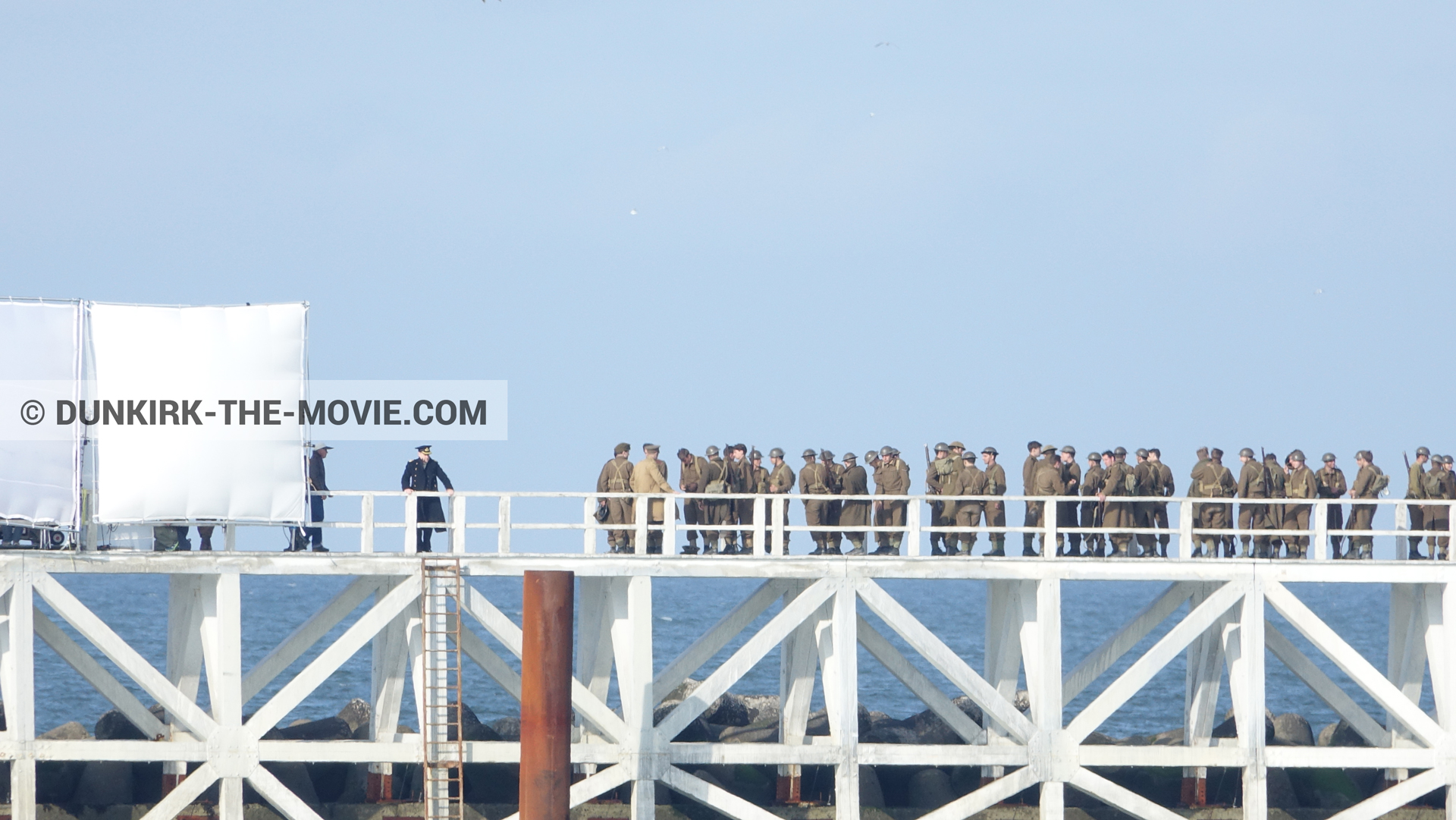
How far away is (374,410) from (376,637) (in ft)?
11.1

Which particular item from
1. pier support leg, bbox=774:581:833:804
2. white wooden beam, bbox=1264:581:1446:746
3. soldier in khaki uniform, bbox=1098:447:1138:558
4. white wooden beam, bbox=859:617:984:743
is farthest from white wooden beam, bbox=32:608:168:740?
white wooden beam, bbox=1264:581:1446:746

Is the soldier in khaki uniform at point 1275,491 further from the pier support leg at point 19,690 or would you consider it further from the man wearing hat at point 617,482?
the pier support leg at point 19,690

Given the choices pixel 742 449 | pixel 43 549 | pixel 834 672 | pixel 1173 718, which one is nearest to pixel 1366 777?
pixel 834 672

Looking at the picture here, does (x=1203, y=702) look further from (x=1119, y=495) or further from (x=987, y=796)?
(x=987, y=796)

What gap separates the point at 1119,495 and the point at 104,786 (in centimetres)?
1517

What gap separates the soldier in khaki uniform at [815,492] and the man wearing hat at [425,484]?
5.24 m

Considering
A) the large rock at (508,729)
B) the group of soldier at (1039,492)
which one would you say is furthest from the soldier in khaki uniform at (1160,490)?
the large rock at (508,729)

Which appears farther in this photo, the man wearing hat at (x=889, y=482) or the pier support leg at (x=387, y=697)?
the man wearing hat at (x=889, y=482)

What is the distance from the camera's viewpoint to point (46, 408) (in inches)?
886

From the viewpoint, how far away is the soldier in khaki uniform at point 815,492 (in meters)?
25.1

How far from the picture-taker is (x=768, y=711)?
98.9ft

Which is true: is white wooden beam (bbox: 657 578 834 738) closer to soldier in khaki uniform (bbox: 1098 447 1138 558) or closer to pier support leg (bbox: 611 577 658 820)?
pier support leg (bbox: 611 577 658 820)

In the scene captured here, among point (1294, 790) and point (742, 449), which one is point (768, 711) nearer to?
point (742, 449)

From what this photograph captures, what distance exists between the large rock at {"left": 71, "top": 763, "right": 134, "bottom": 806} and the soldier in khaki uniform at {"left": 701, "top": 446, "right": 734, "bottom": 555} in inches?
349
